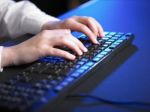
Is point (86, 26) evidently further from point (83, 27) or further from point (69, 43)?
point (69, 43)

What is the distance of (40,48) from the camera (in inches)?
29.2

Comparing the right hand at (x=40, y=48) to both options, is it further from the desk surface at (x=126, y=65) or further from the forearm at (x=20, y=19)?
the forearm at (x=20, y=19)

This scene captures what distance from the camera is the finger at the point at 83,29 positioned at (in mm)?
835

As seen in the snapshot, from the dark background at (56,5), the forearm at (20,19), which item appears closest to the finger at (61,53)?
the forearm at (20,19)

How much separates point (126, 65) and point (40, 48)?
203 mm

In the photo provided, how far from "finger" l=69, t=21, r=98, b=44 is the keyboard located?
0.05 ft

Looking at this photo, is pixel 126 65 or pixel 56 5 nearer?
pixel 126 65

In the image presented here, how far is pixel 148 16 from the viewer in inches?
44.1

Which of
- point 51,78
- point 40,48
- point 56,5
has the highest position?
point 56,5

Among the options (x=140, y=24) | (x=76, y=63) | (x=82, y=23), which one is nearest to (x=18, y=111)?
(x=76, y=63)

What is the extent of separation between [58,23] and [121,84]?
0.41m

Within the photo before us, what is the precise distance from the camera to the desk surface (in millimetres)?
583

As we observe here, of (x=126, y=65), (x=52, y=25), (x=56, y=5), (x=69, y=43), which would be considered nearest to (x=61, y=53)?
(x=69, y=43)

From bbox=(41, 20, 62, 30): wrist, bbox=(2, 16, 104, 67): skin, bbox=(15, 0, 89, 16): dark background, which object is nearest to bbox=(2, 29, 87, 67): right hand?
bbox=(2, 16, 104, 67): skin
